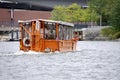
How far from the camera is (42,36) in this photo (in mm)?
54219

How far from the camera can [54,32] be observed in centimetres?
5528

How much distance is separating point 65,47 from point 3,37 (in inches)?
4222

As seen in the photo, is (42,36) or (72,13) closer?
(42,36)

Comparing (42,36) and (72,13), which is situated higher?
(72,13)

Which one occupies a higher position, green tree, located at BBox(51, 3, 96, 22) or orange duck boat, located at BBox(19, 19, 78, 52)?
green tree, located at BBox(51, 3, 96, 22)

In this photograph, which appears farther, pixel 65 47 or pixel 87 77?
pixel 65 47

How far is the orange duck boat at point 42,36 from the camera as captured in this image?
5419 centimetres

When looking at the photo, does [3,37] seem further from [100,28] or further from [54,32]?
[54,32]

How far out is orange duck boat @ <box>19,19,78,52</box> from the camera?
54188mm

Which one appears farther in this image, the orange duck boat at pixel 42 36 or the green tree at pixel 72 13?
the green tree at pixel 72 13

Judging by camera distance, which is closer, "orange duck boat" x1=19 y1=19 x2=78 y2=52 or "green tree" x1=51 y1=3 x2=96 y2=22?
"orange duck boat" x1=19 y1=19 x2=78 y2=52

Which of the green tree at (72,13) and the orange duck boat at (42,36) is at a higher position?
the green tree at (72,13)

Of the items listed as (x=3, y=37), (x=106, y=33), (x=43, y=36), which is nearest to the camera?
(x=43, y=36)

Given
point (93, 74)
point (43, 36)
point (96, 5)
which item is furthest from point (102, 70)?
point (96, 5)
